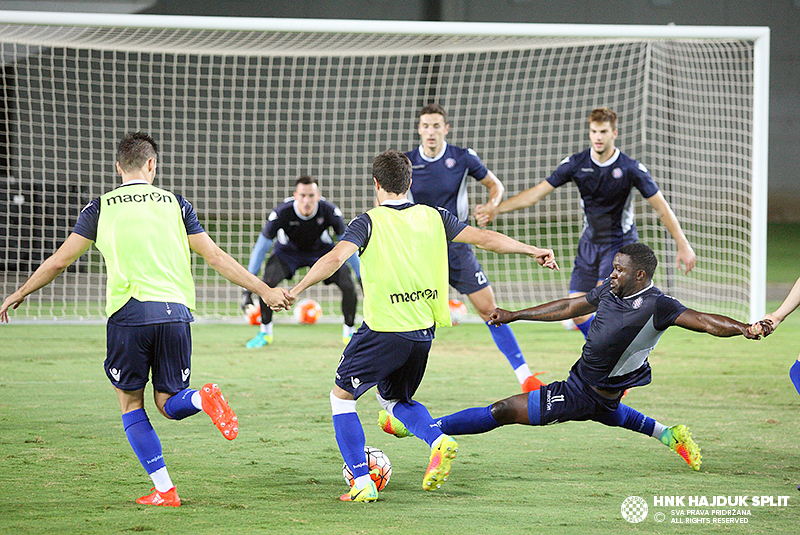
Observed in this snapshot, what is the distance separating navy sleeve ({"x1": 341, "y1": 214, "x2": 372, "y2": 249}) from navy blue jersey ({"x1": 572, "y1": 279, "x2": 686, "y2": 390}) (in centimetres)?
121

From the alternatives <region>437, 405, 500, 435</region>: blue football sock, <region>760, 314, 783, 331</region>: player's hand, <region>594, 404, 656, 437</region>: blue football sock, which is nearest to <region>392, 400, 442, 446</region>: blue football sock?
<region>437, 405, 500, 435</region>: blue football sock

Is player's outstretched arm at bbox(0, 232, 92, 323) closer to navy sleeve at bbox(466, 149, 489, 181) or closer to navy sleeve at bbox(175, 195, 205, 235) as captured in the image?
navy sleeve at bbox(175, 195, 205, 235)

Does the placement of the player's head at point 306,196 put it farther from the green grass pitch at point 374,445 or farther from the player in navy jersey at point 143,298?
the player in navy jersey at point 143,298

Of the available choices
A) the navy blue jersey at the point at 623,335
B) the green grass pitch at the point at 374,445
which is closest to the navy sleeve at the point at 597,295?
the navy blue jersey at the point at 623,335

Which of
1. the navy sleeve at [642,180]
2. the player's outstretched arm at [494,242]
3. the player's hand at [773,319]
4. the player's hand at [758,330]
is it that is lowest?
the player's hand at [758,330]

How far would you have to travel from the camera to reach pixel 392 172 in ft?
12.6

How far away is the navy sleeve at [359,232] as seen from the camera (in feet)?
12.2

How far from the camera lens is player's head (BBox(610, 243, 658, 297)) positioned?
13.1 feet

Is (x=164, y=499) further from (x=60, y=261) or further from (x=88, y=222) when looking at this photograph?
(x=88, y=222)

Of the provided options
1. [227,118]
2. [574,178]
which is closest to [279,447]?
[574,178]

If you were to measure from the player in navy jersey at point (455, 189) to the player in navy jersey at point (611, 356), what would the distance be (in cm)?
180

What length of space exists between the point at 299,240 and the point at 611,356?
4964 millimetres

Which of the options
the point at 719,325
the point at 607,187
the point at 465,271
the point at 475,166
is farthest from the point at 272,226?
the point at 719,325

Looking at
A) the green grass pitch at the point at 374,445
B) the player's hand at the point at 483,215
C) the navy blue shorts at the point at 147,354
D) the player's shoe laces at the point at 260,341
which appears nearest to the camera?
the green grass pitch at the point at 374,445
